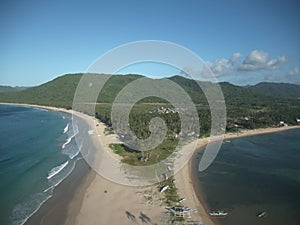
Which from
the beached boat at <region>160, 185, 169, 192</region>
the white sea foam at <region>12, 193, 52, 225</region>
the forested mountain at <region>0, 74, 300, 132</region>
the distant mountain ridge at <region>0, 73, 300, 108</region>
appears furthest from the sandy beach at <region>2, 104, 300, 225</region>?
the distant mountain ridge at <region>0, 73, 300, 108</region>

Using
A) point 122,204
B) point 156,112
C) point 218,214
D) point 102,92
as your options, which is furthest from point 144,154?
point 102,92

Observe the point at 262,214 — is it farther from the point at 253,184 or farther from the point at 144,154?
the point at 144,154

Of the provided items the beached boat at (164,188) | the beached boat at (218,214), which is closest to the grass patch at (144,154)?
the beached boat at (164,188)

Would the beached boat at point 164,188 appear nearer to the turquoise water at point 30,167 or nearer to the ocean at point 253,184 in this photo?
the ocean at point 253,184

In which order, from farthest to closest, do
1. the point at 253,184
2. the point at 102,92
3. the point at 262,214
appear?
the point at 102,92 < the point at 253,184 < the point at 262,214

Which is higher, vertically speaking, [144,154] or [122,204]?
[144,154]

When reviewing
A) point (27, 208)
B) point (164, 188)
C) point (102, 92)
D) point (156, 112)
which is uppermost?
point (102, 92)
